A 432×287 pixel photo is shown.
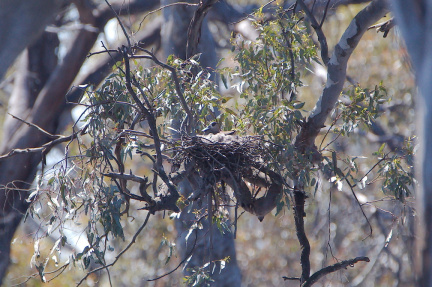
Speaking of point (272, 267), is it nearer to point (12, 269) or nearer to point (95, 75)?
point (12, 269)

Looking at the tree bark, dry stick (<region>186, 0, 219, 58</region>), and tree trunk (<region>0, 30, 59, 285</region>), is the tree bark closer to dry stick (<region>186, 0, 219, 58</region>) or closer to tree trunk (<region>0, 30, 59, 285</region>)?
dry stick (<region>186, 0, 219, 58</region>)

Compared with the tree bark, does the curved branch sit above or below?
above

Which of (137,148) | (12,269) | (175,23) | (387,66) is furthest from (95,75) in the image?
(387,66)

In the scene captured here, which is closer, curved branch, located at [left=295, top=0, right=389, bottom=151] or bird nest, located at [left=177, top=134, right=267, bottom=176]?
bird nest, located at [left=177, top=134, right=267, bottom=176]

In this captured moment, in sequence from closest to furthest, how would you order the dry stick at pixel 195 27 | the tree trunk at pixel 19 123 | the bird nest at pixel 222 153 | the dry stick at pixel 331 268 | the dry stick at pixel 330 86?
the dry stick at pixel 331 268 → the bird nest at pixel 222 153 → the dry stick at pixel 330 86 → the dry stick at pixel 195 27 → the tree trunk at pixel 19 123

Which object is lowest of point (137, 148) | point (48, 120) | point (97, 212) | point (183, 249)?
point (97, 212)

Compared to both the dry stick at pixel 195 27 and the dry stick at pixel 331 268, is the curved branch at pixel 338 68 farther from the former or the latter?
the dry stick at pixel 195 27

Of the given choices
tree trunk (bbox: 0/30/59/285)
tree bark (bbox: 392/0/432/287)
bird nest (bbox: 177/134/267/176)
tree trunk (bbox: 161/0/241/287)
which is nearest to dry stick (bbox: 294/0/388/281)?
bird nest (bbox: 177/134/267/176)

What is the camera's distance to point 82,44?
872 cm

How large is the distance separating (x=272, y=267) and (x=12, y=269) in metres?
5.38

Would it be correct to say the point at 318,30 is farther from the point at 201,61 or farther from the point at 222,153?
the point at 201,61

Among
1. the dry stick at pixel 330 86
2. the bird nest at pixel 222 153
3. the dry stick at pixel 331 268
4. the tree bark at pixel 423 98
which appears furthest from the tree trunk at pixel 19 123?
the tree bark at pixel 423 98

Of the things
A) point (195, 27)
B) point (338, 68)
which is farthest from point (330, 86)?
point (195, 27)

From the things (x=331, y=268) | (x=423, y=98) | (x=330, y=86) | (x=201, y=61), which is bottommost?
(x=331, y=268)
